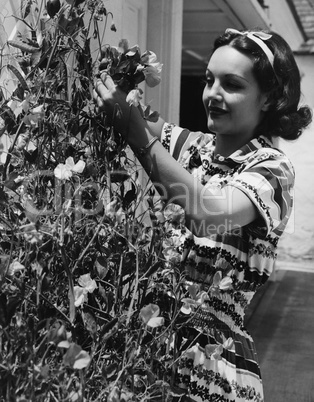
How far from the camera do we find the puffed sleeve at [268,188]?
1426mm

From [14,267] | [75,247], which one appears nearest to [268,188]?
[75,247]

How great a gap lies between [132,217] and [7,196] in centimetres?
23

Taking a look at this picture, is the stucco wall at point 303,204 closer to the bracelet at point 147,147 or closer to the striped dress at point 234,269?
the striped dress at point 234,269

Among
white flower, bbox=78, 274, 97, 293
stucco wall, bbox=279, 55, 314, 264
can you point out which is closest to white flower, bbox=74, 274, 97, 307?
white flower, bbox=78, 274, 97, 293

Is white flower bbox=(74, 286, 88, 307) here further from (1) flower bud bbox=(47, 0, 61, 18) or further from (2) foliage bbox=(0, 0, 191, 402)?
(1) flower bud bbox=(47, 0, 61, 18)

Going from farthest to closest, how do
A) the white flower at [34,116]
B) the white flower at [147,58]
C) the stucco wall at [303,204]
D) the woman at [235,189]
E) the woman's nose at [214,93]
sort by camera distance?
the stucco wall at [303,204]
the woman's nose at [214,93]
the woman at [235,189]
the white flower at [147,58]
the white flower at [34,116]

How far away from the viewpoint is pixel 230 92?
156 cm

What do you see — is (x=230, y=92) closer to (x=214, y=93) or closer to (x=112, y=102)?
(x=214, y=93)

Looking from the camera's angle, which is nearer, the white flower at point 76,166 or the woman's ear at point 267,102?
the white flower at point 76,166

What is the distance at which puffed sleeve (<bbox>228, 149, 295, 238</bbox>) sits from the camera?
1.43 meters

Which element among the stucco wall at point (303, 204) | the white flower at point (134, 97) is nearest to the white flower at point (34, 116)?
the white flower at point (134, 97)

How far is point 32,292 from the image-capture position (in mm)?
1080

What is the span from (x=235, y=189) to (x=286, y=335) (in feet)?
15.9

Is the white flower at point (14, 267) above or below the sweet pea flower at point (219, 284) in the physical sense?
above
